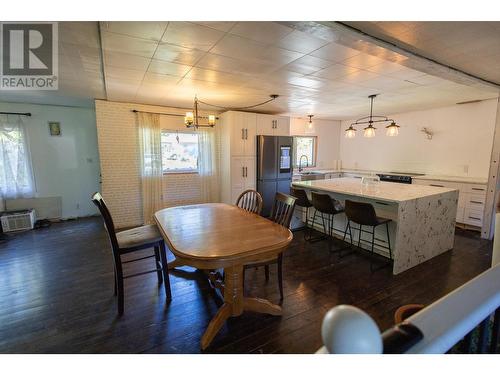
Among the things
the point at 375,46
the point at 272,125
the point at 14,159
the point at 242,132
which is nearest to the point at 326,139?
the point at 272,125

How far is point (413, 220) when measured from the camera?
2699mm

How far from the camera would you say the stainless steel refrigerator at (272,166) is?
197 inches

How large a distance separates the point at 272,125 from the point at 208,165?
64.7 inches

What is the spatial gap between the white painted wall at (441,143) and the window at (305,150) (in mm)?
1364

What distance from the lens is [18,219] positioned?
163 inches

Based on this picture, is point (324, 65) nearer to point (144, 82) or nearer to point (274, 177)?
point (144, 82)

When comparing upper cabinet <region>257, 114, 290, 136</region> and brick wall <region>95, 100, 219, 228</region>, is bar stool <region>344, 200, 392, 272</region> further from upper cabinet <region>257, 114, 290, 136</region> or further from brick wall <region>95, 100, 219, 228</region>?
brick wall <region>95, 100, 219, 228</region>

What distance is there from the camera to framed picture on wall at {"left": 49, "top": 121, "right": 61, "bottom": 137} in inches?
184

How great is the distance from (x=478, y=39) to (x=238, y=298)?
2.95 m

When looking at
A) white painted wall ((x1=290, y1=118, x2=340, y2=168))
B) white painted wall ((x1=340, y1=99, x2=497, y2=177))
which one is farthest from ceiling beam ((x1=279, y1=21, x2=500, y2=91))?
white painted wall ((x1=290, y1=118, x2=340, y2=168))

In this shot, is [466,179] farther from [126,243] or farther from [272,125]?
[126,243]
